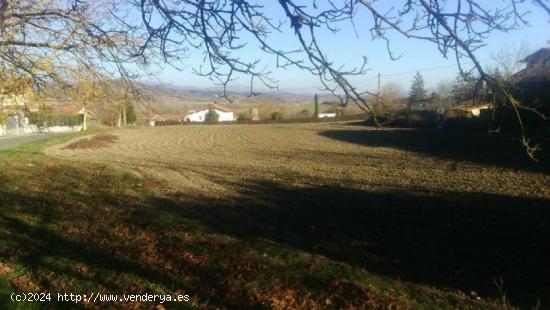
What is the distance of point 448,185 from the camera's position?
15055mm

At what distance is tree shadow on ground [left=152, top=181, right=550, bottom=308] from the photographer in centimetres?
707

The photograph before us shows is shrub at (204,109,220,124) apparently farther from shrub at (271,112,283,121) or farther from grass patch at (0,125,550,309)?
grass patch at (0,125,550,309)

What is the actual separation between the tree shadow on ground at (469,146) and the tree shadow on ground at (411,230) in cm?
525

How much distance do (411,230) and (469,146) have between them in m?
20.0

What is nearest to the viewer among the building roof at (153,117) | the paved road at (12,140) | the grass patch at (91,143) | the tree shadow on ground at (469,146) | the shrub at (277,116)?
the building roof at (153,117)

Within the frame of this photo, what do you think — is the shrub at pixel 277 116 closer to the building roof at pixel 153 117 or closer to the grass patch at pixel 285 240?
the grass patch at pixel 285 240

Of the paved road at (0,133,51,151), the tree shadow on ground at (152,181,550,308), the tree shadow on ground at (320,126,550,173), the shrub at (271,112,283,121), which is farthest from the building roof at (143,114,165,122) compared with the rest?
the shrub at (271,112,283,121)

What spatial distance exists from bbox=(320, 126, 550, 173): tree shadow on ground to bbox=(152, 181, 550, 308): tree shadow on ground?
5.25 metres

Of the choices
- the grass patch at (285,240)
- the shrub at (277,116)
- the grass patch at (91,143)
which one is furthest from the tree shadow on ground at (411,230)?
the shrub at (277,116)

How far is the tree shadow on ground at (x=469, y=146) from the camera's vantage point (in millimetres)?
20500

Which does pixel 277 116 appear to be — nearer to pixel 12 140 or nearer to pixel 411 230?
pixel 12 140

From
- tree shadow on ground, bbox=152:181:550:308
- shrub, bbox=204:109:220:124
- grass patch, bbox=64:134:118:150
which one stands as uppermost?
shrub, bbox=204:109:220:124

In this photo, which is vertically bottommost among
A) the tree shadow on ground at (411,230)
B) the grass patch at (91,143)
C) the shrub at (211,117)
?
the tree shadow on ground at (411,230)

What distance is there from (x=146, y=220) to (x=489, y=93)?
7.58 m
